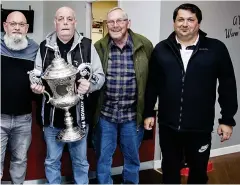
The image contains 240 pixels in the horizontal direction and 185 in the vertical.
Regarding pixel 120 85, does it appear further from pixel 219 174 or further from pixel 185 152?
pixel 219 174

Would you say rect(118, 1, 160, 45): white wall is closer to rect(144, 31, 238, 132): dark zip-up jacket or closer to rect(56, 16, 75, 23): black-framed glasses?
rect(144, 31, 238, 132): dark zip-up jacket

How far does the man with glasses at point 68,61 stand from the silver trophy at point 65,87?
4 cm

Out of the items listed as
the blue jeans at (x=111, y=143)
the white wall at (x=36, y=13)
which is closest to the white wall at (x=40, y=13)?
the white wall at (x=36, y=13)

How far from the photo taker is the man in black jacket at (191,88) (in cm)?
200

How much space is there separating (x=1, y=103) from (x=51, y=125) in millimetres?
337

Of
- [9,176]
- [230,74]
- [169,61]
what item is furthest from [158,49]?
[9,176]

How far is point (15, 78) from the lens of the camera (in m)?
2.07

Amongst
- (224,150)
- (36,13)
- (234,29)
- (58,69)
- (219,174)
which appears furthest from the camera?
(36,13)

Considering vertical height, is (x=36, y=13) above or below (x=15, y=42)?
above

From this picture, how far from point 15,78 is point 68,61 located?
344 mm

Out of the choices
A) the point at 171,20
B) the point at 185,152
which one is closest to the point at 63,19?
the point at 185,152

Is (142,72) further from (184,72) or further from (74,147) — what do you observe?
(74,147)

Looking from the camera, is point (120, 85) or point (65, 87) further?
point (120, 85)

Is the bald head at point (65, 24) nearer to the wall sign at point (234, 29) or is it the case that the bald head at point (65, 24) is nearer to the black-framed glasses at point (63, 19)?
the black-framed glasses at point (63, 19)
